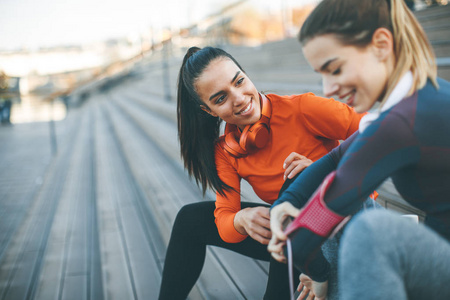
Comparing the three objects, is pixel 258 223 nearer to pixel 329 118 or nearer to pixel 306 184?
pixel 306 184

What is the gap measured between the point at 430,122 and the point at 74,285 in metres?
2.00

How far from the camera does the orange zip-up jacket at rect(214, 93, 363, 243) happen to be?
1220mm

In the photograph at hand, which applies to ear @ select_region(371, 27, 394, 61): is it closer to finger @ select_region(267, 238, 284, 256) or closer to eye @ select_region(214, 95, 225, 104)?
finger @ select_region(267, 238, 284, 256)

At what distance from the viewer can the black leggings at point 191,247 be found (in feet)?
4.47

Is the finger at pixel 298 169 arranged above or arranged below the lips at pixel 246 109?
below

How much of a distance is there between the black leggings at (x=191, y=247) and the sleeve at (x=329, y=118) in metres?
0.40

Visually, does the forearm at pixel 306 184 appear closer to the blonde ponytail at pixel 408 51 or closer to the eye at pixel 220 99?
the blonde ponytail at pixel 408 51

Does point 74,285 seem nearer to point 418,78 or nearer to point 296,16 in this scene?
point 418,78

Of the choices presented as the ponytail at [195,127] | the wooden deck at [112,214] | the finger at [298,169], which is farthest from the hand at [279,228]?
the wooden deck at [112,214]

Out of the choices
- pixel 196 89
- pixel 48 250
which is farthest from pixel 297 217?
pixel 48 250

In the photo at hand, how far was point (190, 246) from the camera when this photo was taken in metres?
1.40

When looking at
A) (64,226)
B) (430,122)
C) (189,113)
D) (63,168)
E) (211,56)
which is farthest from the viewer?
(63,168)

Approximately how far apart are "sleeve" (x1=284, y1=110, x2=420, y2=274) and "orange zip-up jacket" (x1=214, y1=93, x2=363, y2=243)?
51 centimetres

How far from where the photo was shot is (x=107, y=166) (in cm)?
427
